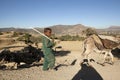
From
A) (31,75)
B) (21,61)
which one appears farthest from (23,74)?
(21,61)

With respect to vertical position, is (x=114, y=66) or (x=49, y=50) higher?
(x=49, y=50)

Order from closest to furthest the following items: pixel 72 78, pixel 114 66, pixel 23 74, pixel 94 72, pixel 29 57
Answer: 1. pixel 72 78
2. pixel 23 74
3. pixel 94 72
4. pixel 114 66
5. pixel 29 57

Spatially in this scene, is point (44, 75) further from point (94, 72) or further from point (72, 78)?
point (94, 72)

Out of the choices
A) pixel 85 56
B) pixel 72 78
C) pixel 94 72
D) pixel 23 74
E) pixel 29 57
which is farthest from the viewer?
pixel 29 57

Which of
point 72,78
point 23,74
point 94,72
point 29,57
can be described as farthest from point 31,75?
point 29,57

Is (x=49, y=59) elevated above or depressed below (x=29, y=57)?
above

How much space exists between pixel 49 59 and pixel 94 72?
2.28 m

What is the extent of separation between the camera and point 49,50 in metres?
10.6

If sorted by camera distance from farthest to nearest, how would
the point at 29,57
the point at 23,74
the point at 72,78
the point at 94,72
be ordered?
the point at 29,57 < the point at 94,72 < the point at 23,74 < the point at 72,78

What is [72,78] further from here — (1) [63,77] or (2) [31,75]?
(2) [31,75]

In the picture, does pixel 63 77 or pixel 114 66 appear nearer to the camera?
pixel 63 77

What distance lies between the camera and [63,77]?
32.4ft

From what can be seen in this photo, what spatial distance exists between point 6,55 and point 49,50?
5.17 metres

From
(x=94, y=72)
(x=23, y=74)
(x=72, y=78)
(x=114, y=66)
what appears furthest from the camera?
(x=114, y=66)
